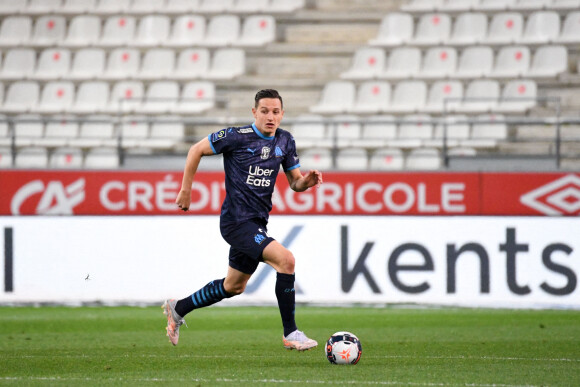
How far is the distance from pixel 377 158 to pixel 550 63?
3.86m

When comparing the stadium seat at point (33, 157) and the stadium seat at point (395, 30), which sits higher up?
the stadium seat at point (395, 30)

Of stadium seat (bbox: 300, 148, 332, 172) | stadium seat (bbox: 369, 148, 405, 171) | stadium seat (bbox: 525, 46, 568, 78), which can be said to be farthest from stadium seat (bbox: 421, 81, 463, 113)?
stadium seat (bbox: 300, 148, 332, 172)

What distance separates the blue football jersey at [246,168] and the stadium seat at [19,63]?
522 inches

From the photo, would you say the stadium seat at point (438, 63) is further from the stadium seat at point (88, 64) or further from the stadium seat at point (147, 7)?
the stadium seat at point (88, 64)

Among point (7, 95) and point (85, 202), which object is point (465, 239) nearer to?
point (85, 202)

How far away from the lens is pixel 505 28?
18016mm

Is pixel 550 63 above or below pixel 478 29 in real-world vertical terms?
below

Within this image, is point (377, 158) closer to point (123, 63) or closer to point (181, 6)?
point (123, 63)

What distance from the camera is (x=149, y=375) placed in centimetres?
649

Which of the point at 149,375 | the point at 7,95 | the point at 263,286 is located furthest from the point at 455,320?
the point at 7,95

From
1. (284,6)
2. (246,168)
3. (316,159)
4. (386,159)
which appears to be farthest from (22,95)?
(246,168)

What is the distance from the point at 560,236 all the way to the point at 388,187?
3282 mm

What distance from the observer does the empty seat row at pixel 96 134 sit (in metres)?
17.0

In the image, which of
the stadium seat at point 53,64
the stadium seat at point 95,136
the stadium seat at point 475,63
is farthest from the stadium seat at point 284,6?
the stadium seat at point 95,136
